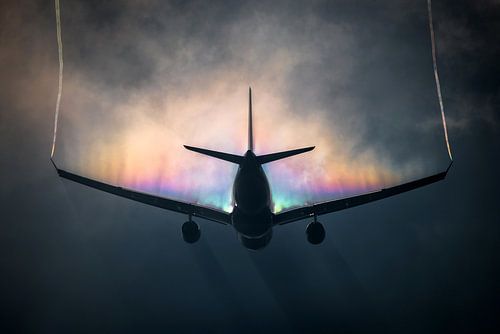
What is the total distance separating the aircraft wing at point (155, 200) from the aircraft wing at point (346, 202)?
5532 millimetres

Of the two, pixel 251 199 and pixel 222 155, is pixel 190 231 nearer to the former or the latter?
pixel 251 199

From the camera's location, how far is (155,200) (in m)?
35.1

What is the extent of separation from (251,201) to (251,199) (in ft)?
0.64

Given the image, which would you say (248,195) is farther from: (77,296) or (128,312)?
(77,296)

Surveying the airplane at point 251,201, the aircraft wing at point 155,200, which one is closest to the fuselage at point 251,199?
the airplane at point 251,201

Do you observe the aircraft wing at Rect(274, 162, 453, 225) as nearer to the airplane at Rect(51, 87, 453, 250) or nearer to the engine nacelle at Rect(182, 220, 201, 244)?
the airplane at Rect(51, 87, 453, 250)

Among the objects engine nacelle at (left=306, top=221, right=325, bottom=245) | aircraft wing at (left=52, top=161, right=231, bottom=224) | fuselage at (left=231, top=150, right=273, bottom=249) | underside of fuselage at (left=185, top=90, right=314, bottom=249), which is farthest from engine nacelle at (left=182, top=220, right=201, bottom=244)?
engine nacelle at (left=306, top=221, right=325, bottom=245)

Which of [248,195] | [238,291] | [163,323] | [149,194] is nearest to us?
[248,195]

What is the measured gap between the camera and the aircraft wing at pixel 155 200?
112 ft

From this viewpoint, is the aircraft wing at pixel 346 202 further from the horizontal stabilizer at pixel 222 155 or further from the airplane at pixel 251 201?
the horizontal stabilizer at pixel 222 155

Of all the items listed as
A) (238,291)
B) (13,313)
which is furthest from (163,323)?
(13,313)

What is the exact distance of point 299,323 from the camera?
70.2 metres

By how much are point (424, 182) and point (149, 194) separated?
24.9 metres

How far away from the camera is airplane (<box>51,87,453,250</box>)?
2888 cm
